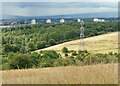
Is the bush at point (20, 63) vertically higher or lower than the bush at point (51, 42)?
higher

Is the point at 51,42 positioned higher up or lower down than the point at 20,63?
lower down

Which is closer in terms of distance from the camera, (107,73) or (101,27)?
(107,73)

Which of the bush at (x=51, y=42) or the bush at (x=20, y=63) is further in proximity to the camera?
the bush at (x=51, y=42)

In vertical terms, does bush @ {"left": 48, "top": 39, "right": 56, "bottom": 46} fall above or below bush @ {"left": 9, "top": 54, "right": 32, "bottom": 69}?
below

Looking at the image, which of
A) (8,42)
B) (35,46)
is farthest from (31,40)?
(8,42)

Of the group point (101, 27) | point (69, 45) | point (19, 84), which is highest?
point (19, 84)

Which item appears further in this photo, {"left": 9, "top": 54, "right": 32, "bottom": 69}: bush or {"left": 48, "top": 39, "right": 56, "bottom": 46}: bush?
{"left": 48, "top": 39, "right": 56, "bottom": 46}: bush

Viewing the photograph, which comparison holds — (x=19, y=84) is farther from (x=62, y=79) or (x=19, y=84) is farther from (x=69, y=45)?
(x=69, y=45)

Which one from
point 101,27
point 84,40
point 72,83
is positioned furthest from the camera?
point 84,40

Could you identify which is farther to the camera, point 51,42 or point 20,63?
point 51,42

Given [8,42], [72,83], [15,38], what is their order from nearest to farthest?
[72,83]
[8,42]
[15,38]

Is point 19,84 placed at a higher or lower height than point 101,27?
higher
